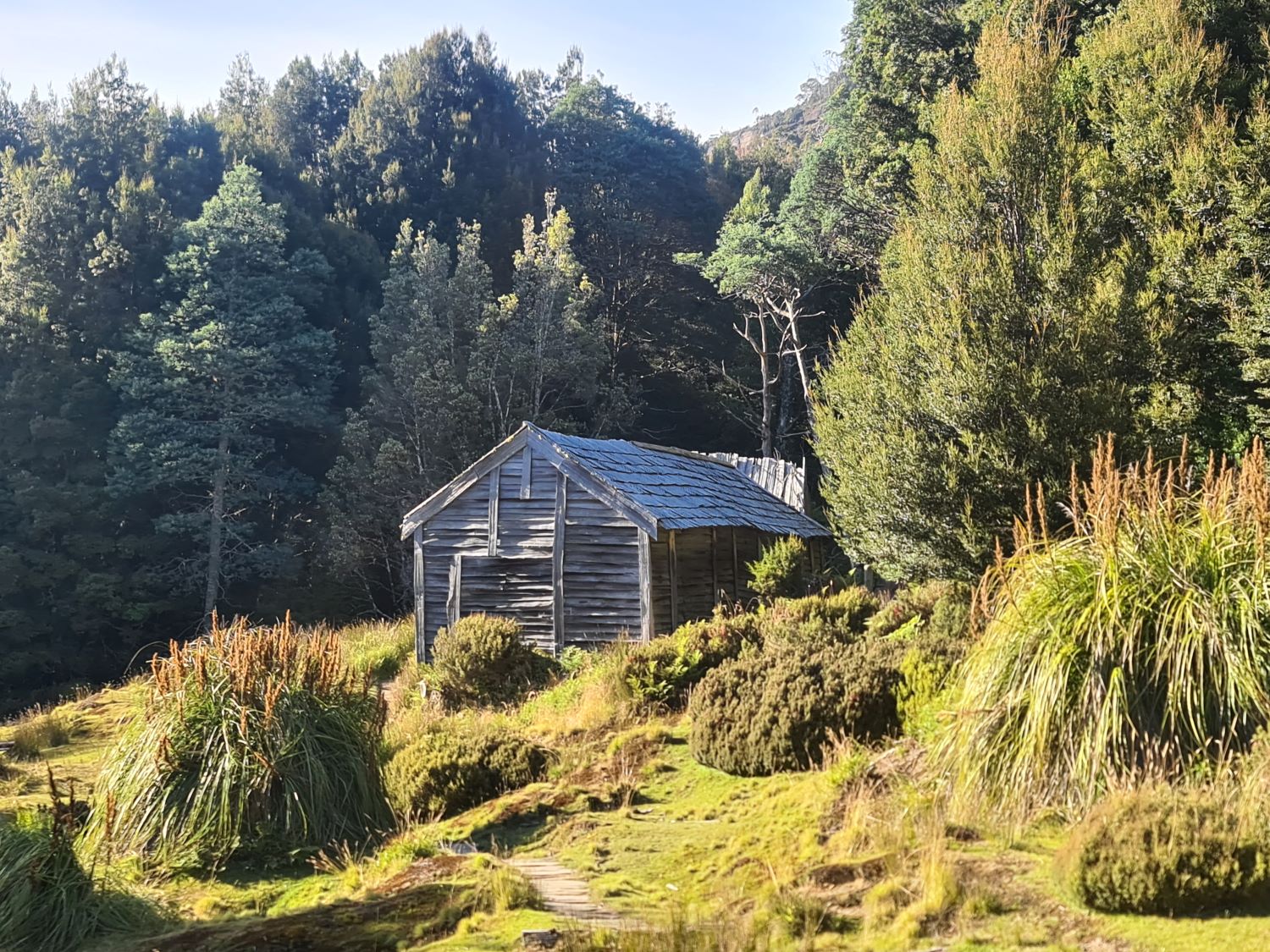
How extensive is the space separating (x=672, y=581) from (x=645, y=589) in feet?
2.83

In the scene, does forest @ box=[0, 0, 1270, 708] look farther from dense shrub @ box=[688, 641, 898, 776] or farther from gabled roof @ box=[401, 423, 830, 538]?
dense shrub @ box=[688, 641, 898, 776]

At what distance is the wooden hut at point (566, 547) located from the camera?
684 inches

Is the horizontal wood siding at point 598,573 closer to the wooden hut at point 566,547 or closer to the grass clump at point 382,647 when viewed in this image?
the wooden hut at point 566,547

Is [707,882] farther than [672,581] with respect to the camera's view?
A: No

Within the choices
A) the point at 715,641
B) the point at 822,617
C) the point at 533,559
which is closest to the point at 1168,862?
the point at 715,641

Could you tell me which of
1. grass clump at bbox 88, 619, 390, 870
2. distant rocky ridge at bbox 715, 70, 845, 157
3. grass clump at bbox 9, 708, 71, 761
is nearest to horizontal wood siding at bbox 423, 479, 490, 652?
grass clump at bbox 9, 708, 71, 761

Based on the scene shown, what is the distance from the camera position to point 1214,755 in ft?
18.1

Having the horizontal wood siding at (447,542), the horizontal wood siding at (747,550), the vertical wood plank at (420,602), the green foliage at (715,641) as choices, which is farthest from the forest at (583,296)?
the vertical wood plank at (420,602)

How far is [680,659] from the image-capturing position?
475 inches

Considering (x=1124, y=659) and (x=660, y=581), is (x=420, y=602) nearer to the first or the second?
(x=660, y=581)

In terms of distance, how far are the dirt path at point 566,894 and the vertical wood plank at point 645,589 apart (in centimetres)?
1003

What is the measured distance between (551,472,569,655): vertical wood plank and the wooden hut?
15 millimetres

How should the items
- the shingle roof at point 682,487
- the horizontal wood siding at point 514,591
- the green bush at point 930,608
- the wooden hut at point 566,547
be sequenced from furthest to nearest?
the horizontal wood siding at point 514,591 → the shingle roof at point 682,487 → the wooden hut at point 566,547 → the green bush at point 930,608

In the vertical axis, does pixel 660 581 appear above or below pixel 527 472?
below
